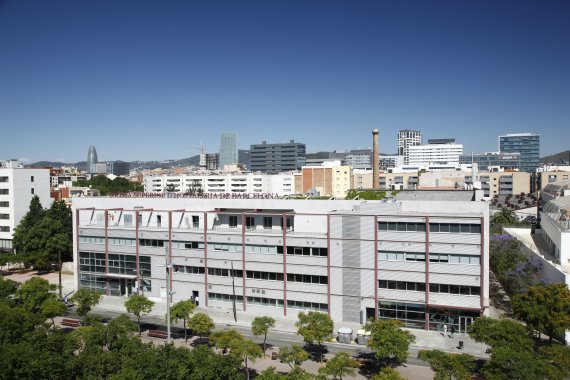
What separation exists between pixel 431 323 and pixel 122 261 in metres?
42.3

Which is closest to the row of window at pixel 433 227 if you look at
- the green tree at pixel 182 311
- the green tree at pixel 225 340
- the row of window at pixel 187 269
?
the green tree at pixel 225 340

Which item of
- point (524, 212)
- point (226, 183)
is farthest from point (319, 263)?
point (226, 183)

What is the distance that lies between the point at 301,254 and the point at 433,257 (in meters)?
15.4

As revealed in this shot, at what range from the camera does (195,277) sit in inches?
2510

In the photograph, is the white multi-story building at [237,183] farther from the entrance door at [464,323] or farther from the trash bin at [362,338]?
the trash bin at [362,338]

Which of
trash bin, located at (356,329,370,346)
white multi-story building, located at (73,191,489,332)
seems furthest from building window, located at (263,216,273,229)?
trash bin, located at (356,329,370,346)

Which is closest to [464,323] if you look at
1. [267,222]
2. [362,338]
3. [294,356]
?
[362,338]

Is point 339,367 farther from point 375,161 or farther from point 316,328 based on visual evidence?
point 375,161

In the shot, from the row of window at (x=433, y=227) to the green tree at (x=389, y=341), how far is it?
48.0ft

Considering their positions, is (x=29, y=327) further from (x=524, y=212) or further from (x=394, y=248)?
(x=524, y=212)

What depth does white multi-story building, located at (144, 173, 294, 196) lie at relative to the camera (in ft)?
588

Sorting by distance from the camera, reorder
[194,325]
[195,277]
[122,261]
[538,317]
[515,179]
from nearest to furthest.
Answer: [538,317]
[194,325]
[195,277]
[122,261]
[515,179]

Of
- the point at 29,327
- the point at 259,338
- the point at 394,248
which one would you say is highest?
the point at 394,248

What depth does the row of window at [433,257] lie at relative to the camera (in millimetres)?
51359
